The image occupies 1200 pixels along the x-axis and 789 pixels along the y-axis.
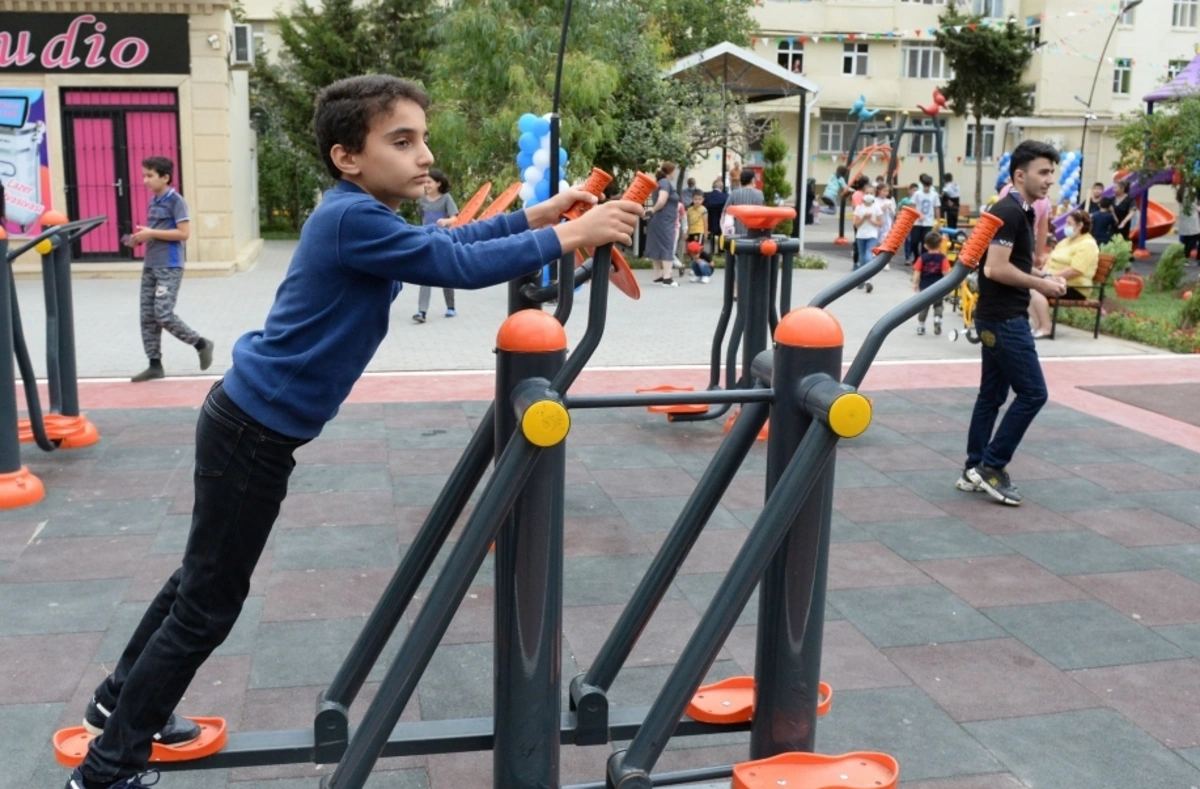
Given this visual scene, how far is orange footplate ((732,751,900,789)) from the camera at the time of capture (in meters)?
2.58

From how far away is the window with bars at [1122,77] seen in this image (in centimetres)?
4181

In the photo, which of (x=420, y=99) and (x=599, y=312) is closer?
(x=599, y=312)

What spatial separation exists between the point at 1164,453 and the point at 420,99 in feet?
18.6

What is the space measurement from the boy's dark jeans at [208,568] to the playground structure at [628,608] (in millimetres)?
185

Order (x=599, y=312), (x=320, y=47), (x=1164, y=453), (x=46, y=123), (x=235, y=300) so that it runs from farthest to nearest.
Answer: (x=320, y=47)
(x=46, y=123)
(x=235, y=300)
(x=1164, y=453)
(x=599, y=312)

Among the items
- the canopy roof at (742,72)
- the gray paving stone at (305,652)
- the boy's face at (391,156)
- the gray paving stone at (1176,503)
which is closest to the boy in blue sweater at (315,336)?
the boy's face at (391,156)

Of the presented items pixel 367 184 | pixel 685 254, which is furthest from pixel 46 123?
pixel 367 184

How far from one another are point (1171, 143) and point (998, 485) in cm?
1205

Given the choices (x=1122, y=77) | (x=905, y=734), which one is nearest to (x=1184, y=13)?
(x=1122, y=77)

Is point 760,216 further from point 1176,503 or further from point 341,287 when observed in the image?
point 341,287

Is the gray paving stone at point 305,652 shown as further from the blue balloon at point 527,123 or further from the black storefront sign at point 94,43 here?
the black storefront sign at point 94,43

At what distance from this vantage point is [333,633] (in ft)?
13.7

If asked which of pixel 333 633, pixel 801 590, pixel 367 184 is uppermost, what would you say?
pixel 367 184

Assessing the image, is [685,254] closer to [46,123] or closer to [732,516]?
[46,123]
